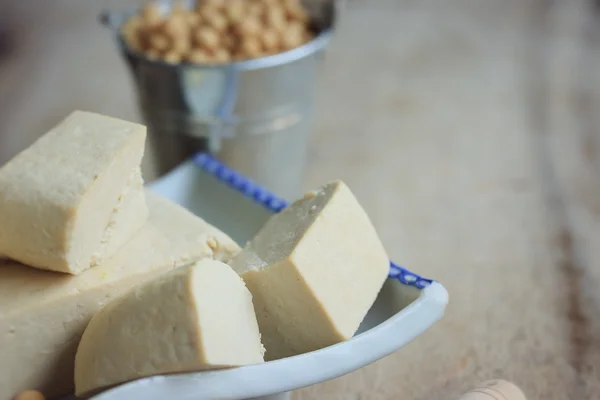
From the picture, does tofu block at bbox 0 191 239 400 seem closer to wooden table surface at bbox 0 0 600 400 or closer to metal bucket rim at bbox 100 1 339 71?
wooden table surface at bbox 0 0 600 400

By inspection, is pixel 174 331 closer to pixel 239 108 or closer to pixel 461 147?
pixel 239 108

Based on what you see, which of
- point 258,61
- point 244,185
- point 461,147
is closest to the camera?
point 244,185

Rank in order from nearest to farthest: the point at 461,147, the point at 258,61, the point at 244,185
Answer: the point at 244,185
the point at 258,61
the point at 461,147

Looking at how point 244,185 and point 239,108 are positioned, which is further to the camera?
point 239,108

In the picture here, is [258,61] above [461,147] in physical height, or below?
above

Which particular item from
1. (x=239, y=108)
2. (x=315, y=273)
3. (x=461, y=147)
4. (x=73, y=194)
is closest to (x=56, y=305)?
(x=73, y=194)

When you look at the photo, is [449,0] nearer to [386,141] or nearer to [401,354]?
[386,141]

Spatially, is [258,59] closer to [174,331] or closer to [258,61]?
[258,61]
